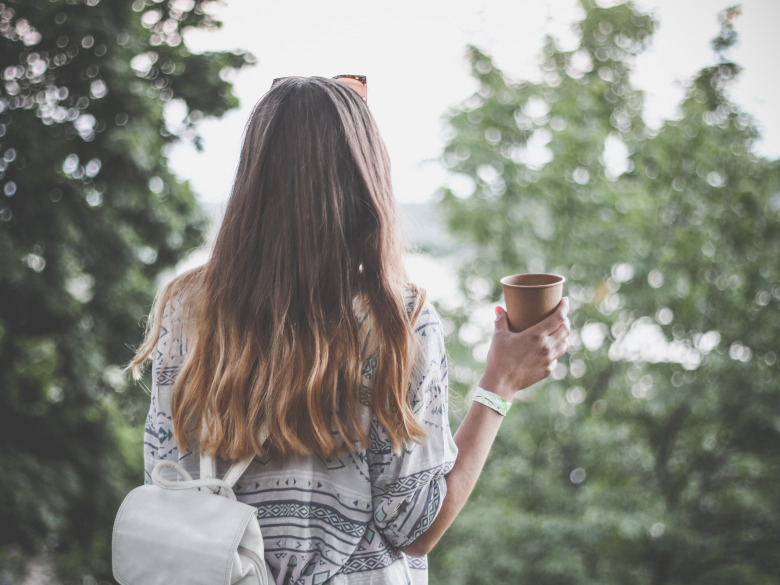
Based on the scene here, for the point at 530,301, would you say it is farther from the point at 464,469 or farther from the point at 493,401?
the point at 464,469

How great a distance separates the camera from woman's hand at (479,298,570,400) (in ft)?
3.93

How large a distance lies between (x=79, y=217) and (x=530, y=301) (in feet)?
10.4

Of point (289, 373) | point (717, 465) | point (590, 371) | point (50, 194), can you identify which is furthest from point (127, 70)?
point (717, 465)

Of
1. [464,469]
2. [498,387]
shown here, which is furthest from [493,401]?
[464,469]

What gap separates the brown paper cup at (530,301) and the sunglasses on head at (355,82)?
441 mm

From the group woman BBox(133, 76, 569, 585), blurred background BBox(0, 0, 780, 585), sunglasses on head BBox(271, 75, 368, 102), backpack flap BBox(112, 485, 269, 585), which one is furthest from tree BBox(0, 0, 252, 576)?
backpack flap BBox(112, 485, 269, 585)

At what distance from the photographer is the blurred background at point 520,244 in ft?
12.0

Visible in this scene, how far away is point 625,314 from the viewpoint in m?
5.25

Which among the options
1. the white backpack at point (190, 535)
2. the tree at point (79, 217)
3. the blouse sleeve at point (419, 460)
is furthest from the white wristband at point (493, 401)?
the tree at point (79, 217)

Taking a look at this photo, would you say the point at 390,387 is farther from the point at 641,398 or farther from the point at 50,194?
the point at 641,398

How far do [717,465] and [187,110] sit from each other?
4610mm

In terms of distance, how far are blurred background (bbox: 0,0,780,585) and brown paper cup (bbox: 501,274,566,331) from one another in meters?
2.79

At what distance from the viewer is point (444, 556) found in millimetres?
5688

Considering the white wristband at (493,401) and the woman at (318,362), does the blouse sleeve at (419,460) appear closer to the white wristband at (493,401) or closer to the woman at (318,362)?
the woman at (318,362)
